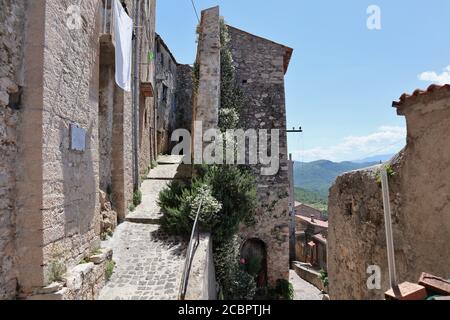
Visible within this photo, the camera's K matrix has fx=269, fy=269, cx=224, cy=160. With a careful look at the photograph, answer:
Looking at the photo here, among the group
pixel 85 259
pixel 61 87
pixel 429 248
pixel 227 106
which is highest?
pixel 227 106

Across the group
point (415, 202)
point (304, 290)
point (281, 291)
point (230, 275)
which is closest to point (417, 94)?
point (415, 202)

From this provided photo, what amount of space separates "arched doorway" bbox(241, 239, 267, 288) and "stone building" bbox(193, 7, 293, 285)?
0.04 metres

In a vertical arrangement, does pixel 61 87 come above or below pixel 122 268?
above

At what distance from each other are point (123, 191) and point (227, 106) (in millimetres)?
5188

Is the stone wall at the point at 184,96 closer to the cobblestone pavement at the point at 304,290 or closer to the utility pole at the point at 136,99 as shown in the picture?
the utility pole at the point at 136,99

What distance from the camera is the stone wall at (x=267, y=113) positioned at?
34.2 feet

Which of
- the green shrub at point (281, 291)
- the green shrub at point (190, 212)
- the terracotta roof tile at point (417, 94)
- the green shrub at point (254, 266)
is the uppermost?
the terracotta roof tile at point (417, 94)

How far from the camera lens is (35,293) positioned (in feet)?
12.5

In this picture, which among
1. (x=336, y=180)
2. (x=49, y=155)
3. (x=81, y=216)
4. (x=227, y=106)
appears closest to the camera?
(x=49, y=155)

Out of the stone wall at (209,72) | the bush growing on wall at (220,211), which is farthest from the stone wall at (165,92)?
the bush growing on wall at (220,211)

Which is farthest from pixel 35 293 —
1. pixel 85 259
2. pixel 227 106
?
pixel 227 106

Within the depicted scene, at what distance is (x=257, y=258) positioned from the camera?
1003 cm

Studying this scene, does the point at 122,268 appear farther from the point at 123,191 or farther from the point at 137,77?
the point at 137,77

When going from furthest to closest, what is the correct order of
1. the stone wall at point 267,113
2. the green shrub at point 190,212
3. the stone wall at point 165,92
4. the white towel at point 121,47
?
the stone wall at point 165,92, the stone wall at point 267,113, the green shrub at point 190,212, the white towel at point 121,47
